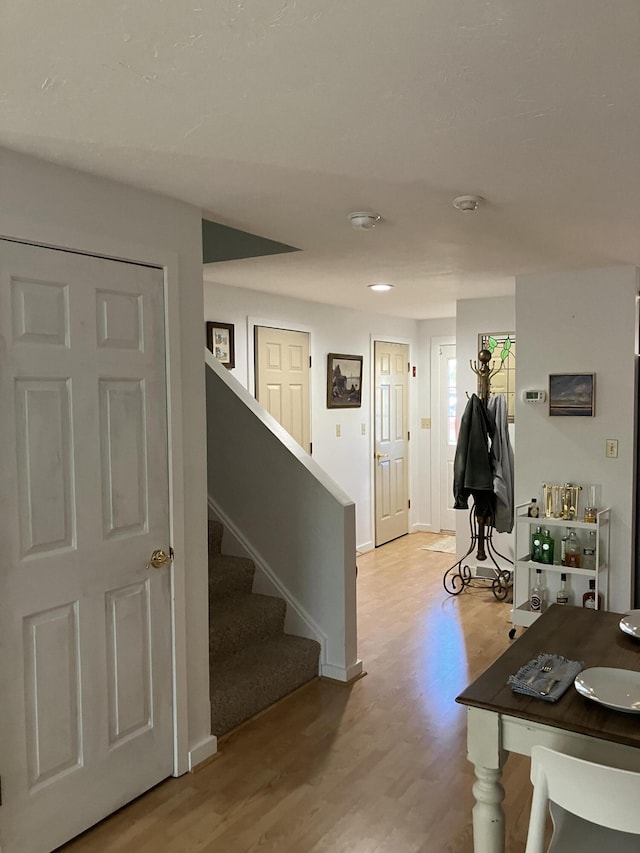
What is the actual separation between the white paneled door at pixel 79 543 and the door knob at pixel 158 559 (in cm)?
2

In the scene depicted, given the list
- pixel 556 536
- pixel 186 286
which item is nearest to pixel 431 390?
pixel 556 536

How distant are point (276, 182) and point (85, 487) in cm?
127

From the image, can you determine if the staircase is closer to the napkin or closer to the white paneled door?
the white paneled door

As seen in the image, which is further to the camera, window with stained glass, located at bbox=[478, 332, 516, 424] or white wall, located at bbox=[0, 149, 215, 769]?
window with stained glass, located at bbox=[478, 332, 516, 424]

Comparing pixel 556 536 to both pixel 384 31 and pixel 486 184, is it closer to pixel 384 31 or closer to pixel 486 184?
pixel 486 184

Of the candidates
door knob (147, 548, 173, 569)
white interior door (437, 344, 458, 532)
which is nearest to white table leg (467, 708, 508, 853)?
door knob (147, 548, 173, 569)

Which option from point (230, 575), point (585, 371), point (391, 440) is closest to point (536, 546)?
point (585, 371)

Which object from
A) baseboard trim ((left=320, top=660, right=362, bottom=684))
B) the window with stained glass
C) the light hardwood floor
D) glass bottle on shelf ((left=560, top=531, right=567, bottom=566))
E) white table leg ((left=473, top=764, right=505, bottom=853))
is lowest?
the light hardwood floor

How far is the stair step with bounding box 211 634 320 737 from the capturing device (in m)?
3.22

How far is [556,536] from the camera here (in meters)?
4.52

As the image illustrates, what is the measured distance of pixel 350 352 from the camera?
655 cm

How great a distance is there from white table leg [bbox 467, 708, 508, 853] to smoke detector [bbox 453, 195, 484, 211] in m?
1.81

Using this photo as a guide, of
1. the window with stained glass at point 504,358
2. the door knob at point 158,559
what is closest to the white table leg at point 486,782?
the door knob at point 158,559

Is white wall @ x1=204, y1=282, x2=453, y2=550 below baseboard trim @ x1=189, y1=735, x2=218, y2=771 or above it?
above
